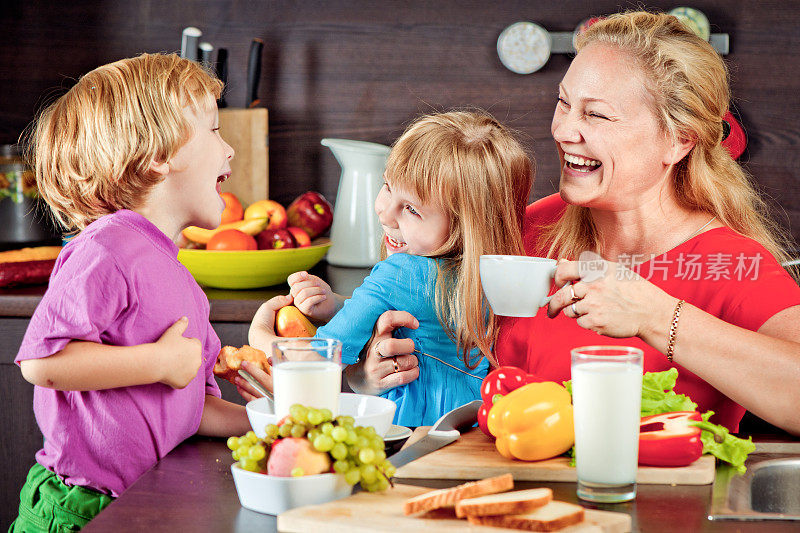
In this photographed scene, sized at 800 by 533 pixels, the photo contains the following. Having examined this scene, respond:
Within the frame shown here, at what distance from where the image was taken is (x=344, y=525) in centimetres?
91

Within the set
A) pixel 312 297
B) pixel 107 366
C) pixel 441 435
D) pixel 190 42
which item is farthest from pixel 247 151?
pixel 441 435

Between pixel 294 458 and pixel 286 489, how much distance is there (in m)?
0.03

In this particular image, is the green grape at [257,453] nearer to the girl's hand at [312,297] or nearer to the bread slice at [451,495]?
the bread slice at [451,495]

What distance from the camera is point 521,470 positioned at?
111 centimetres

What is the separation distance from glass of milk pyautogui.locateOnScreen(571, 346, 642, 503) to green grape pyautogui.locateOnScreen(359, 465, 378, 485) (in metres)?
0.24

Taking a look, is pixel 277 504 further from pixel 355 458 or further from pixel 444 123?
pixel 444 123

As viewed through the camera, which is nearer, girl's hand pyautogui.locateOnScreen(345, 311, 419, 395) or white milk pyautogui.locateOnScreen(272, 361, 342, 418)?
white milk pyautogui.locateOnScreen(272, 361, 342, 418)

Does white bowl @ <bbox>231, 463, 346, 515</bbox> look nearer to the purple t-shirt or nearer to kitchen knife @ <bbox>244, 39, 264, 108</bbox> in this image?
the purple t-shirt

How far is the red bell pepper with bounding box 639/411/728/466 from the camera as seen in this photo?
3.65ft

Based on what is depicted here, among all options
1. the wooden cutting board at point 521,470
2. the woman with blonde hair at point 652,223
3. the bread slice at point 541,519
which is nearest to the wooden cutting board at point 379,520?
the bread slice at point 541,519

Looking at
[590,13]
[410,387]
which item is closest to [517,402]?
[410,387]

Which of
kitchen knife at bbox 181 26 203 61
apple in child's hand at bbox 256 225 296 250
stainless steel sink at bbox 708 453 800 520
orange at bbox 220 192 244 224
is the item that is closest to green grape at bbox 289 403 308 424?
stainless steel sink at bbox 708 453 800 520

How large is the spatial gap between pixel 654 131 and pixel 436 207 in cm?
42

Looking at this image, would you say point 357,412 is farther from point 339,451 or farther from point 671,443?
point 671,443
